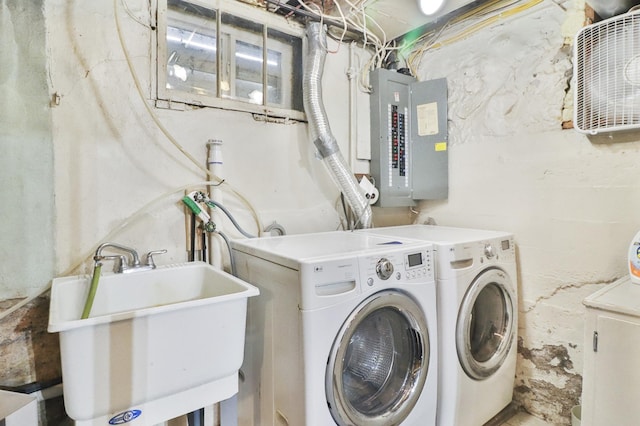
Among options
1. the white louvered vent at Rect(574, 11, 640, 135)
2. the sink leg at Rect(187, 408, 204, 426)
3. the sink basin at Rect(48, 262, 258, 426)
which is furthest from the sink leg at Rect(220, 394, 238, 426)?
the white louvered vent at Rect(574, 11, 640, 135)

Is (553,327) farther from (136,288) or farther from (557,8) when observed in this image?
(136,288)

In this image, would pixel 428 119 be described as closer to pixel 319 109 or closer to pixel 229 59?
pixel 319 109

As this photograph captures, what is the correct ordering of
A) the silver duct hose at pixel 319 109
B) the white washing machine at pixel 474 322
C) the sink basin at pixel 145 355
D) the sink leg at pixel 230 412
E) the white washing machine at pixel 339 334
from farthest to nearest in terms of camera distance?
the silver duct hose at pixel 319 109 → the sink leg at pixel 230 412 → the white washing machine at pixel 474 322 → the white washing machine at pixel 339 334 → the sink basin at pixel 145 355

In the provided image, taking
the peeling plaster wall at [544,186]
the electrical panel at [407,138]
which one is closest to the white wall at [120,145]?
the electrical panel at [407,138]

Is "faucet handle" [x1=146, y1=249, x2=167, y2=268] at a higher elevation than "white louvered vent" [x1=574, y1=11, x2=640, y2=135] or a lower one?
lower

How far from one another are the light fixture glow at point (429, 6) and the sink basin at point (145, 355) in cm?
176

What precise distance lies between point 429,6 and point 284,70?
894 millimetres

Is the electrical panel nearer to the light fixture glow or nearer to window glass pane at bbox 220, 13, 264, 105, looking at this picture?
the light fixture glow

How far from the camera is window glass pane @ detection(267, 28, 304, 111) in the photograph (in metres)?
2.01

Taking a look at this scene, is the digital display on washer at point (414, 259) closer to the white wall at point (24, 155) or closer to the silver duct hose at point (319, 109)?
the silver duct hose at point (319, 109)

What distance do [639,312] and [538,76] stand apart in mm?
1308

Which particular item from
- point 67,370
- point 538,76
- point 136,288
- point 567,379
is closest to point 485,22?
point 538,76

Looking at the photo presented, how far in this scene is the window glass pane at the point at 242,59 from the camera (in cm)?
184

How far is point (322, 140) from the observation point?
193 cm
